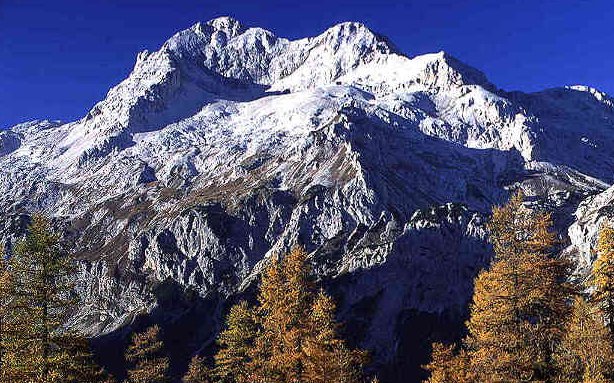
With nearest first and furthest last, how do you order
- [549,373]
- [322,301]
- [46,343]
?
[46,343], [549,373], [322,301]

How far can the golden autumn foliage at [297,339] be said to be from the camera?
45.3 meters

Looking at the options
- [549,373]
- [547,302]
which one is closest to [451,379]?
[549,373]

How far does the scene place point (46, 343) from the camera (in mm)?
33844

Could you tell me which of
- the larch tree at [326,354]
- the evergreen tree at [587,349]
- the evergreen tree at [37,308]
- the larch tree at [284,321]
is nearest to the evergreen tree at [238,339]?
the larch tree at [284,321]

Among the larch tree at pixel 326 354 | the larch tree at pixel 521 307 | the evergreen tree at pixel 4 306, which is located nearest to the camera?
the evergreen tree at pixel 4 306

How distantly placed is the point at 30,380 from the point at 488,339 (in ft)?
95.5

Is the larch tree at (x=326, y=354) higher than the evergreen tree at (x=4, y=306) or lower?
lower

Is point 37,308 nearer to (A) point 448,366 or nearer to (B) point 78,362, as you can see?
(B) point 78,362

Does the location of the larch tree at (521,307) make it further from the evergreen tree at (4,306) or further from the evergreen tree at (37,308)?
the evergreen tree at (4,306)

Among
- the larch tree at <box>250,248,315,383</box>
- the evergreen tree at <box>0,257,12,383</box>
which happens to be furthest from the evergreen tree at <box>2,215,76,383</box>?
the larch tree at <box>250,248,315,383</box>

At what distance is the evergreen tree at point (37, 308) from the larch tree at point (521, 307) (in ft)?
91.7

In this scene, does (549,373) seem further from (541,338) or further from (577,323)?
(577,323)

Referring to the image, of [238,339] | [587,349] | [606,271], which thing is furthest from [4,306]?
[587,349]

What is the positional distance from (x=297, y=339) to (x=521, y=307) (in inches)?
746
